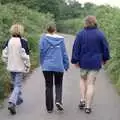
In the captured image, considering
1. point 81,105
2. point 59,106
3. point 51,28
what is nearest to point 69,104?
point 81,105

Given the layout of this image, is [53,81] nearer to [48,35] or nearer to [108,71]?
[48,35]

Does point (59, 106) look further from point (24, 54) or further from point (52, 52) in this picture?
point (24, 54)

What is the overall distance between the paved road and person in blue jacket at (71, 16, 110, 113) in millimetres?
440

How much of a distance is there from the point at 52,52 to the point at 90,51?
79cm

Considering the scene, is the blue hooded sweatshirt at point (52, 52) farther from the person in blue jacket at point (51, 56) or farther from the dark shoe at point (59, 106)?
the dark shoe at point (59, 106)

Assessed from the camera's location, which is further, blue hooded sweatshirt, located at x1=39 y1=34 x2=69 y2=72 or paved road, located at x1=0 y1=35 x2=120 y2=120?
blue hooded sweatshirt, located at x1=39 y1=34 x2=69 y2=72

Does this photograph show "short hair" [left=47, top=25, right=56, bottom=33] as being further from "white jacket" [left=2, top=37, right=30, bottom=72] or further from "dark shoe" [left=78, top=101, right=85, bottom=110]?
"dark shoe" [left=78, top=101, right=85, bottom=110]

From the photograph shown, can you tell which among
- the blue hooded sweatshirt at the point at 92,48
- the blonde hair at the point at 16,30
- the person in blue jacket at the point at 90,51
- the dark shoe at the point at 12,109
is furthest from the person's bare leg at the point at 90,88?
the blonde hair at the point at 16,30

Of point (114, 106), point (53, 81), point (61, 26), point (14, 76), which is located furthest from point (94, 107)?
point (61, 26)

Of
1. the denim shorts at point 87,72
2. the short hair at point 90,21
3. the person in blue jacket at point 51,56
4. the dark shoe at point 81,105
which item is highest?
the short hair at point 90,21

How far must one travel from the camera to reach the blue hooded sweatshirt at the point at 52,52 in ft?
34.1

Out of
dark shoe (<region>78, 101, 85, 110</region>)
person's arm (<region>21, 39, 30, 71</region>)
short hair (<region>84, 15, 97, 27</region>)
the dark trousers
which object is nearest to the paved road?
dark shoe (<region>78, 101, 85, 110</region>)

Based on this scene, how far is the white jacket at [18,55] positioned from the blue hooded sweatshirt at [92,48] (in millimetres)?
1040

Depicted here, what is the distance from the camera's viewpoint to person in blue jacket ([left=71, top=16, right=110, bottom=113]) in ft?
34.1
